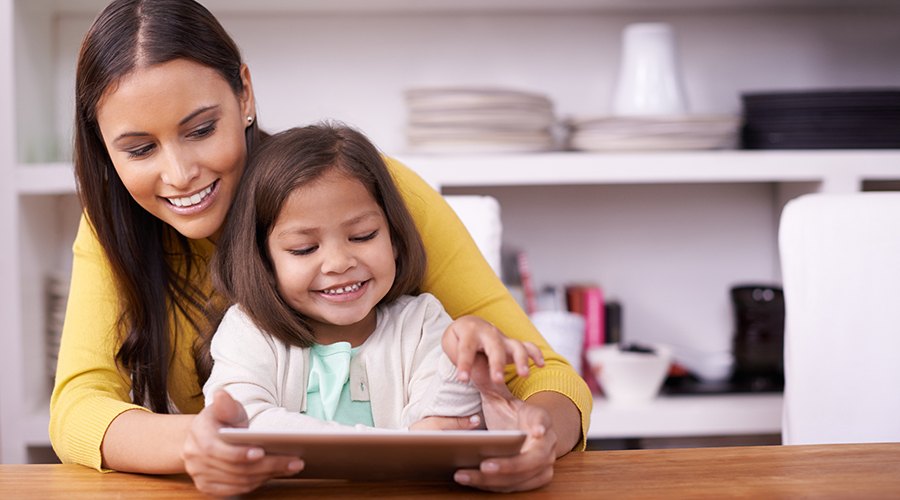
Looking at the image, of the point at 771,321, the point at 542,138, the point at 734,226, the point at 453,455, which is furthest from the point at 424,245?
the point at 734,226

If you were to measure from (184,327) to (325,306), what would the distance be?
0.97 feet

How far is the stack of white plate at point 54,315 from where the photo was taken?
2.21 meters

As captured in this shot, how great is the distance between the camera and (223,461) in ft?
2.79

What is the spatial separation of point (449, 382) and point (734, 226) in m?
1.64

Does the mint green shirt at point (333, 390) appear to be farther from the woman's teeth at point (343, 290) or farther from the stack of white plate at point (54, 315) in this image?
the stack of white plate at point (54, 315)

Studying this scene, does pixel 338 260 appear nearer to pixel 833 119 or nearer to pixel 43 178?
pixel 43 178

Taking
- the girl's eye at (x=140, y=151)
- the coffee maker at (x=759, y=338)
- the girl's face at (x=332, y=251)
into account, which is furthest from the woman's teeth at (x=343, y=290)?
the coffee maker at (x=759, y=338)

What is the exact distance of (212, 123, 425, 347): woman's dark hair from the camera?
1.15 metres

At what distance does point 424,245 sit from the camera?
1.33m

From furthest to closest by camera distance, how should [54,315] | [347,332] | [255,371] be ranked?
[54,315] < [347,332] < [255,371]

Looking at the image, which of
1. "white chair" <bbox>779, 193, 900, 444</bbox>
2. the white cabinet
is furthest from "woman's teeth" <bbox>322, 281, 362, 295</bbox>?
the white cabinet

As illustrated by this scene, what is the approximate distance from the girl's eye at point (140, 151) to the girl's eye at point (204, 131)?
0.05 meters

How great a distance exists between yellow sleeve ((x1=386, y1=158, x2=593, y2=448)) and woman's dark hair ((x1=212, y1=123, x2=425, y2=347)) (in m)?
0.08

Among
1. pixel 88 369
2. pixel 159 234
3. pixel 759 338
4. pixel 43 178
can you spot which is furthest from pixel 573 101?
pixel 88 369
